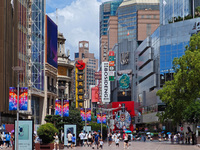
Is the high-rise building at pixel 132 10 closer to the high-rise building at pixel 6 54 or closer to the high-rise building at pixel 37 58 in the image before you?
the high-rise building at pixel 37 58

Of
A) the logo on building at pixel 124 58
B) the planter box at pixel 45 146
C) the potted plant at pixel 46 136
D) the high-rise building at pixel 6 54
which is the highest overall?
the logo on building at pixel 124 58

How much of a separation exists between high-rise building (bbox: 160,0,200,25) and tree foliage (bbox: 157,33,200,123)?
151 ft

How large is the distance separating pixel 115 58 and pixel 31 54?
92.7m

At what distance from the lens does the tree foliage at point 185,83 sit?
164 ft

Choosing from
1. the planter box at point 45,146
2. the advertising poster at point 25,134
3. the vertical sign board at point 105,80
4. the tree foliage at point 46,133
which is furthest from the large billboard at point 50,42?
the advertising poster at point 25,134

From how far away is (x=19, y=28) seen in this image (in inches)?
2768

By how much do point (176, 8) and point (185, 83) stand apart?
58663mm

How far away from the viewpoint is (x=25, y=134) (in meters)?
30.8

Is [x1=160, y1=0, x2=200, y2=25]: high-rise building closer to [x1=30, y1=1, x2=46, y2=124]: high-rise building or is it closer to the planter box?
[x1=30, y1=1, x2=46, y2=124]: high-rise building

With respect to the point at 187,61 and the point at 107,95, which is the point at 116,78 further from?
the point at 187,61

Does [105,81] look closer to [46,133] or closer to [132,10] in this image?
[132,10]

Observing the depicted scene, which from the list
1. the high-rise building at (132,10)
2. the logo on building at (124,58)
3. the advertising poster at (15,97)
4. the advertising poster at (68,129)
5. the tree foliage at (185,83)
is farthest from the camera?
the high-rise building at (132,10)

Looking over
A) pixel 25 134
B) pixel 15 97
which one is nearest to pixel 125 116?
pixel 15 97

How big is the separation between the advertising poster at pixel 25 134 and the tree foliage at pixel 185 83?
24.0 metres
